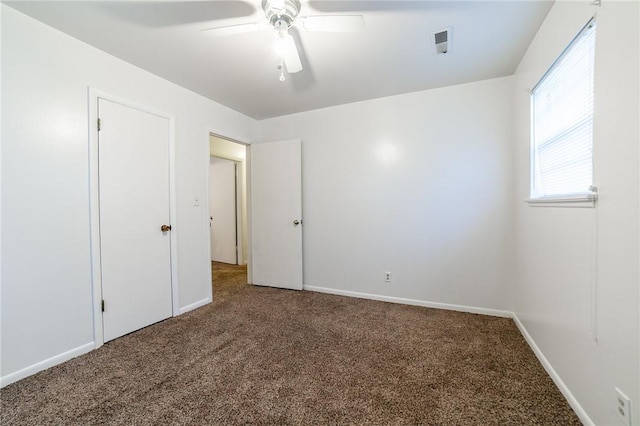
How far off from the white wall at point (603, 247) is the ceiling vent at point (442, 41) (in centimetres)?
59

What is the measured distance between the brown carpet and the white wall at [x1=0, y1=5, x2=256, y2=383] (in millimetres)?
297

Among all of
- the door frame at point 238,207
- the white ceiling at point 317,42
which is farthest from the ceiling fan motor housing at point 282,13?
the door frame at point 238,207

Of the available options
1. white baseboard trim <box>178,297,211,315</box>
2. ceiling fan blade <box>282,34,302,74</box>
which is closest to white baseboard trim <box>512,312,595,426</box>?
ceiling fan blade <box>282,34,302,74</box>

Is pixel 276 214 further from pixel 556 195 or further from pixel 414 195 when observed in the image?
pixel 556 195

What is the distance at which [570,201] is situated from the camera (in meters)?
1.39

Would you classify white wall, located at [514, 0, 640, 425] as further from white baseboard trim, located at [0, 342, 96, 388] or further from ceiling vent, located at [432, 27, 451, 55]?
white baseboard trim, located at [0, 342, 96, 388]

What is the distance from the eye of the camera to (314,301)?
9.98 ft

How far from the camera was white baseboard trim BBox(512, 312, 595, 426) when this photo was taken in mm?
1282

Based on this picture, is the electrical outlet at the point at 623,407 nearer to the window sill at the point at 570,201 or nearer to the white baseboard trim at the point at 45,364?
the window sill at the point at 570,201

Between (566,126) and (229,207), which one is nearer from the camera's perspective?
(566,126)

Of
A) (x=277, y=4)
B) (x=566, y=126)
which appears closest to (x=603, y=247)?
(x=566, y=126)

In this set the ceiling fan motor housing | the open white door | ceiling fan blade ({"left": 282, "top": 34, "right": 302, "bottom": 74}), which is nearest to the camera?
the ceiling fan motor housing

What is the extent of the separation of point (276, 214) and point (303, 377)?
2212 millimetres

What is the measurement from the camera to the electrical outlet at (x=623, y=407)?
1.00 metres
